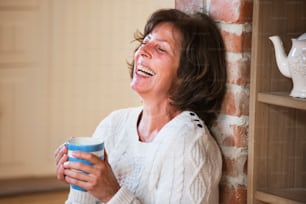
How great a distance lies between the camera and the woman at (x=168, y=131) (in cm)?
113

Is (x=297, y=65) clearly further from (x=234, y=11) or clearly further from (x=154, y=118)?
(x=154, y=118)

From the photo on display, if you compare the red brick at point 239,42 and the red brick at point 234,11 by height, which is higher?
the red brick at point 234,11

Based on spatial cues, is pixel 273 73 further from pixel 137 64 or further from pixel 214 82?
pixel 137 64

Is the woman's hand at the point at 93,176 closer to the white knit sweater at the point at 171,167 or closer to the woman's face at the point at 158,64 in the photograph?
the white knit sweater at the point at 171,167

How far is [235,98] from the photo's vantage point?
1185mm

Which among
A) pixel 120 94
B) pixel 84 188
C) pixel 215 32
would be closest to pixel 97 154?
pixel 84 188

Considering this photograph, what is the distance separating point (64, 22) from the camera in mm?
2141

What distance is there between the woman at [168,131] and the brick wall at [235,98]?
0.02 m

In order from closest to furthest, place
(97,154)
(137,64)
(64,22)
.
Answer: (97,154)
(137,64)
(64,22)

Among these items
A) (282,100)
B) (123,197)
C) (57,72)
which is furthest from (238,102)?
(57,72)

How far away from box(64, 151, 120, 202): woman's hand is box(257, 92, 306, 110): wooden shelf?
28cm

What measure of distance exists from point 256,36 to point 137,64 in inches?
8.8

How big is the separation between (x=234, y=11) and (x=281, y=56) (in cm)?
12

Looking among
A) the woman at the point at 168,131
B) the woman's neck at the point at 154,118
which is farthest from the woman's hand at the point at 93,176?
the woman's neck at the point at 154,118
